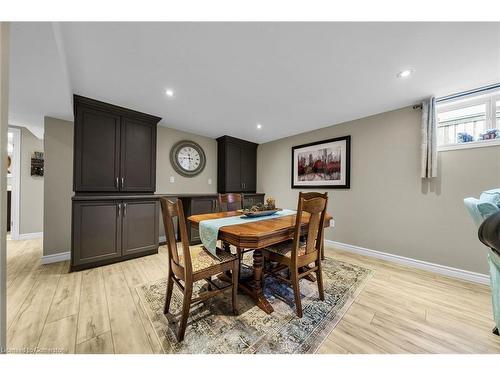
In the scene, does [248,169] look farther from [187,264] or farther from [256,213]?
[187,264]

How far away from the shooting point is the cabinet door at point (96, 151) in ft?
7.87

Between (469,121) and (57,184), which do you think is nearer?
(469,121)

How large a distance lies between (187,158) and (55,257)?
2.43 meters

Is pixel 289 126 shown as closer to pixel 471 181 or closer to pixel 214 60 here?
pixel 214 60

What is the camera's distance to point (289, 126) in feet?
11.4

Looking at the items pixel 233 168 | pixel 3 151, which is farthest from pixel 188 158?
pixel 3 151

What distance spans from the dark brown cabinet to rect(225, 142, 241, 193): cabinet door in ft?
5.43

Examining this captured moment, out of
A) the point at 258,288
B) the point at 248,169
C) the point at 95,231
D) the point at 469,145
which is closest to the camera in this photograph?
the point at 258,288

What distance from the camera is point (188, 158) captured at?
12.5 ft

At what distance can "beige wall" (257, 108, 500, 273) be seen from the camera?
7.10 feet

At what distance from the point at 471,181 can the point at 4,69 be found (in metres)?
3.97

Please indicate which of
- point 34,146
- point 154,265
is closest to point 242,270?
point 154,265

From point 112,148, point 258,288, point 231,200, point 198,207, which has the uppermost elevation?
point 112,148

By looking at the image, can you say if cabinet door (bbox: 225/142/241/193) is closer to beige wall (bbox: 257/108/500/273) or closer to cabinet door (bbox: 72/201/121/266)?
beige wall (bbox: 257/108/500/273)
